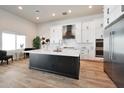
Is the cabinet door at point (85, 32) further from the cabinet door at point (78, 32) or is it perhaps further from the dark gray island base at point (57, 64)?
the dark gray island base at point (57, 64)

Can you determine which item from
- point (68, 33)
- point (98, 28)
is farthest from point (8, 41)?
point (98, 28)

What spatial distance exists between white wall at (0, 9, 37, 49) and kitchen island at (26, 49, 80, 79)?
315 centimetres

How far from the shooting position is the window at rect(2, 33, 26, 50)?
6.23 m

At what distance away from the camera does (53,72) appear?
3.89 m

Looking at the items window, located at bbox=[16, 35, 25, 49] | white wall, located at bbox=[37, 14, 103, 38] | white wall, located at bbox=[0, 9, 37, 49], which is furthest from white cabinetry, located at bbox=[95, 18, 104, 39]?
window, located at bbox=[16, 35, 25, 49]

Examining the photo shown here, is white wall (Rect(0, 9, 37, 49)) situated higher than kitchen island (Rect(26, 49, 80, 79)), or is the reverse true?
white wall (Rect(0, 9, 37, 49))

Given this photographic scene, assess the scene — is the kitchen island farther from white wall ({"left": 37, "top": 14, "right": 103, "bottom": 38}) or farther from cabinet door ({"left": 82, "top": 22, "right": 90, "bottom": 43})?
white wall ({"left": 37, "top": 14, "right": 103, "bottom": 38})

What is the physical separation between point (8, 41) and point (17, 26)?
4.09 ft

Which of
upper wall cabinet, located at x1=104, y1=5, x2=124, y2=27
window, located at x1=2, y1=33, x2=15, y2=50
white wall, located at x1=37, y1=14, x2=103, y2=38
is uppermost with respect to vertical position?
white wall, located at x1=37, y1=14, x2=103, y2=38

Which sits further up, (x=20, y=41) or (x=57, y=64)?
(x=20, y=41)

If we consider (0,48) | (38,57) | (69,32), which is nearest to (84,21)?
(69,32)

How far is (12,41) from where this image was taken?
6914mm

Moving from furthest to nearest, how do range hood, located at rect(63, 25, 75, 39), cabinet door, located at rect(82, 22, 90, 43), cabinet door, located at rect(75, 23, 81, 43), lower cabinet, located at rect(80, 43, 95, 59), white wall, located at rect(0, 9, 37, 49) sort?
range hood, located at rect(63, 25, 75, 39) → cabinet door, located at rect(75, 23, 81, 43) → cabinet door, located at rect(82, 22, 90, 43) → lower cabinet, located at rect(80, 43, 95, 59) → white wall, located at rect(0, 9, 37, 49)

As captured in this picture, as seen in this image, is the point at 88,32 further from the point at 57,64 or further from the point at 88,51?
the point at 57,64
